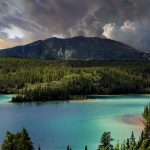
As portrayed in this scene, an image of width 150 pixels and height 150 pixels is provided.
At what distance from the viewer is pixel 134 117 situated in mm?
133625

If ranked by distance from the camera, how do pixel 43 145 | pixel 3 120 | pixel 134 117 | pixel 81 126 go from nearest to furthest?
pixel 43 145 → pixel 81 126 → pixel 3 120 → pixel 134 117

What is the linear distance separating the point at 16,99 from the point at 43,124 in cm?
8159

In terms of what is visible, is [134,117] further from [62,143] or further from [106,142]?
[106,142]

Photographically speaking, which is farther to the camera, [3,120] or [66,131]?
[3,120]

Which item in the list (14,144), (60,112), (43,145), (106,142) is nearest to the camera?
(14,144)

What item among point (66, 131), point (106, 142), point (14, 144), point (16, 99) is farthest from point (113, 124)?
point (16, 99)

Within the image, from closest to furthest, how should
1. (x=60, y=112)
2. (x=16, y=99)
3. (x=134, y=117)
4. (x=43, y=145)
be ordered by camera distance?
(x=43, y=145) < (x=134, y=117) < (x=60, y=112) < (x=16, y=99)

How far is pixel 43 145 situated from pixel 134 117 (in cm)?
5688

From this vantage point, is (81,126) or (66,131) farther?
(81,126)

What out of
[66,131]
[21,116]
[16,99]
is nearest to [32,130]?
[66,131]

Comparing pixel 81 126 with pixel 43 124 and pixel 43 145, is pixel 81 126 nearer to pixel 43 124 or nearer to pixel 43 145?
pixel 43 124

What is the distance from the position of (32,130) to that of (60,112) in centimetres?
4892

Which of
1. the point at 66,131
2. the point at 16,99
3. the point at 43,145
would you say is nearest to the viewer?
the point at 43,145

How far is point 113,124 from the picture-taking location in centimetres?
11575
